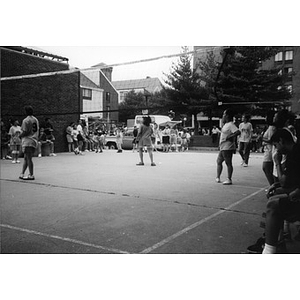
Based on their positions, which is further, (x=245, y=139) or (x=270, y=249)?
(x=245, y=139)

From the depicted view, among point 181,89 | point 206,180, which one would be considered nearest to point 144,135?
point 206,180

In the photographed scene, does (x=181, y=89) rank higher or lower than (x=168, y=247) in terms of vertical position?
higher

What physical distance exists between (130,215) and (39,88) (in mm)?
12476

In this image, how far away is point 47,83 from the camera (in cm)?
1599

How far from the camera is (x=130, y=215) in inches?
181

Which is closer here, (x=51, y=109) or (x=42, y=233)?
(x=42, y=233)

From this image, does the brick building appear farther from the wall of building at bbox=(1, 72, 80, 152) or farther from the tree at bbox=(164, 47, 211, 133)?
the tree at bbox=(164, 47, 211, 133)

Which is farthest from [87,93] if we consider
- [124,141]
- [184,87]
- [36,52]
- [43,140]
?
[43,140]

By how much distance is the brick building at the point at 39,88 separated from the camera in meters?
14.0

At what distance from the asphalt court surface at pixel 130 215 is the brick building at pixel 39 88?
21.3ft

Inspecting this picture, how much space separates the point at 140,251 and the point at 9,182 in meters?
4.97

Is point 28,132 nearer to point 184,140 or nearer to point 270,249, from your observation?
point 270,249

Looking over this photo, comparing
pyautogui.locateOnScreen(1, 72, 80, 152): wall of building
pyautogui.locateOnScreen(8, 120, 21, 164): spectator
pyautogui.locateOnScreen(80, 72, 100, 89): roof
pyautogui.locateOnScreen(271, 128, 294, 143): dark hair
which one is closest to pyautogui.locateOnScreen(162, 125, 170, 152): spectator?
pyautogui.locateOnScreen(1, 72, 80, 152): wall of building

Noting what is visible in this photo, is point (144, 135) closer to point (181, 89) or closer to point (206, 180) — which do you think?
point (206, 180)
